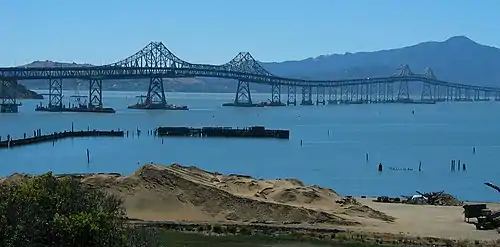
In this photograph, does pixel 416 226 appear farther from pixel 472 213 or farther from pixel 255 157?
pixel 255 157

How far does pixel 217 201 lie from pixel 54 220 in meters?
16.2

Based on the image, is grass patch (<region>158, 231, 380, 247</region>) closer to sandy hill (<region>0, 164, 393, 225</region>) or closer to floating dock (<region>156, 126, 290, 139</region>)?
sandy hill (<region>0, 164, 393, 225</region>)

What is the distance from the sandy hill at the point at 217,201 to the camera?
1053 inches

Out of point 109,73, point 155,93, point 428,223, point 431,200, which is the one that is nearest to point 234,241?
point 428,223

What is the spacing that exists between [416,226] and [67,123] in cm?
8118

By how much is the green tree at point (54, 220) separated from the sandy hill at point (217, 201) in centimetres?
1395

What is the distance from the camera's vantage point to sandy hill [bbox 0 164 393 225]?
1053 inches

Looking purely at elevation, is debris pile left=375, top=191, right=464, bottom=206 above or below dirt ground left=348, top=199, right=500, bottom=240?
below

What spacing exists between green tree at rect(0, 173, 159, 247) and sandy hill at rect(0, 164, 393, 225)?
45.8 feet

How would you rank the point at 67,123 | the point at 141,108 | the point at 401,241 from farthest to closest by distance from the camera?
the point at 141,108 → the point at 67,123 → the point at 401,241

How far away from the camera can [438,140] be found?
275 feet

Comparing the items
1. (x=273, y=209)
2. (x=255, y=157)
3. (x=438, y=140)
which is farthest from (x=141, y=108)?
(x=273, y=209)

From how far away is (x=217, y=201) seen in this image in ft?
91.0

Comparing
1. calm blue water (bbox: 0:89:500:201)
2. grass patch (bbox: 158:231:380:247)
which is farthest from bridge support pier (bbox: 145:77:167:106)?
grass patch (bbox: 158:231:380:247)
